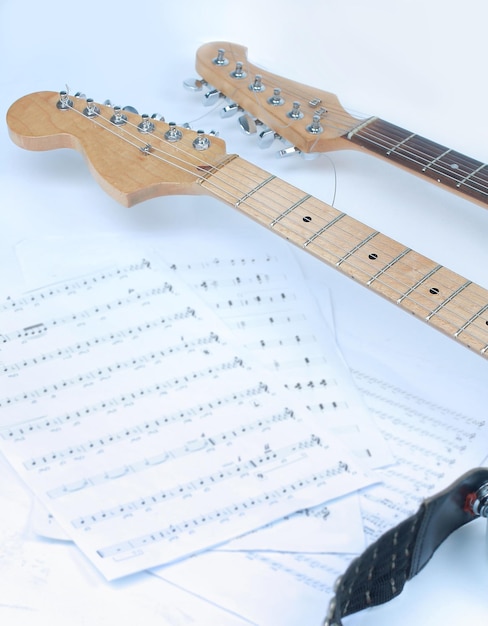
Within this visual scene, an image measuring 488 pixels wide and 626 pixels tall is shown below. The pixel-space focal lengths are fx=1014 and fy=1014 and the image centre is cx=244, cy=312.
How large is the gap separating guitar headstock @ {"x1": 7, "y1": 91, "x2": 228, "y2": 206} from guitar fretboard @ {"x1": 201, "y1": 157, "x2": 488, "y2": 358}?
0.05 metres

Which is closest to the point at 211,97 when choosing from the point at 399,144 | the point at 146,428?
the point at 399,144

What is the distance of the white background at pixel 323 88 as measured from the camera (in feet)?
5.32

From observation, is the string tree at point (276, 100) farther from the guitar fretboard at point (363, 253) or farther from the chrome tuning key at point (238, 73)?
the guitar fretboard at point (363, 253)

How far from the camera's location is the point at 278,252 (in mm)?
1721

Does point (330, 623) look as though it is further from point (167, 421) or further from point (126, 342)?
point (126, 342)

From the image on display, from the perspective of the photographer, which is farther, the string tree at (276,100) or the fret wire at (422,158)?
the string tree at (276,100)

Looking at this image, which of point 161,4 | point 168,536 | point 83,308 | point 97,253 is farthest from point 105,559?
point 161,4

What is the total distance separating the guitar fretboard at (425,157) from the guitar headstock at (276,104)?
0.04m

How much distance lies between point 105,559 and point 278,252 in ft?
2.11

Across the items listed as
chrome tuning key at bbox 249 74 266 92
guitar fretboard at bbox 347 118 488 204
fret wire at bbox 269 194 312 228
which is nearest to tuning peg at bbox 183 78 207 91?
chrome tuning key at bbox 249 74 266 92

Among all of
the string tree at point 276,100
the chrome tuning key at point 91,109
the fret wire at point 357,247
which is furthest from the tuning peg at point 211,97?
the fret wire at point 357,247

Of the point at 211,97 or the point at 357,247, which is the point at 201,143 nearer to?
the point at 211,97

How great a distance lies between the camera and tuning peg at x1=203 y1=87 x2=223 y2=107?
6.17 ft

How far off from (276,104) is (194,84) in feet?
0.62
